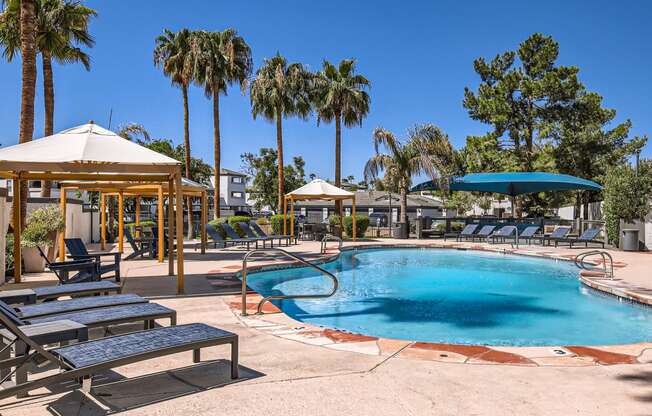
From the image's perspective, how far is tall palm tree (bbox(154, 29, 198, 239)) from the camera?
76.1 ft

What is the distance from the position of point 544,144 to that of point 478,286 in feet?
73.3

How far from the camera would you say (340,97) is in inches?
→ 952

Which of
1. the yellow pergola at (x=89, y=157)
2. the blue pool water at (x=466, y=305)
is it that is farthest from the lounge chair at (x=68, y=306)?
the blue pool water at (x=466, y=305)

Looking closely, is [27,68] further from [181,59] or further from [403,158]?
[403,158]

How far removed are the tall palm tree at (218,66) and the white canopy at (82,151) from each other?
573 inches

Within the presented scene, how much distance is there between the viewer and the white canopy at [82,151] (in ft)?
22.4

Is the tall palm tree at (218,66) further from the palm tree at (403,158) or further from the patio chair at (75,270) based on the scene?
the patio chair at (75,270)

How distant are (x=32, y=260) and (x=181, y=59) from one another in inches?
656

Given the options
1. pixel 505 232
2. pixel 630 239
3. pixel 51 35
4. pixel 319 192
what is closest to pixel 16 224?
pixel 51 35

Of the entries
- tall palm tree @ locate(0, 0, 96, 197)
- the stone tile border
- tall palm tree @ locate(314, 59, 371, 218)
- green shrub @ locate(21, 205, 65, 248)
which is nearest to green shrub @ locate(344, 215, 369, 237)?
tall palm tree @ locate(314, 59, 371, 218)

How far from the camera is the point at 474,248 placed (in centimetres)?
1723

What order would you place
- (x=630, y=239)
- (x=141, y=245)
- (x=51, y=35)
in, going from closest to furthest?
(x=141, y=245), (x=51, y=35), (x=630, y=239)

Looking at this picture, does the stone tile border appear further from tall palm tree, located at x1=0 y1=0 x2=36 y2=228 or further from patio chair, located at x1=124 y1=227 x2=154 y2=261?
tall palm tree, located at x1=0 y1=0 x2=36 y2=228

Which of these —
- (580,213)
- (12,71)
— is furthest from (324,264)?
(580,213)
